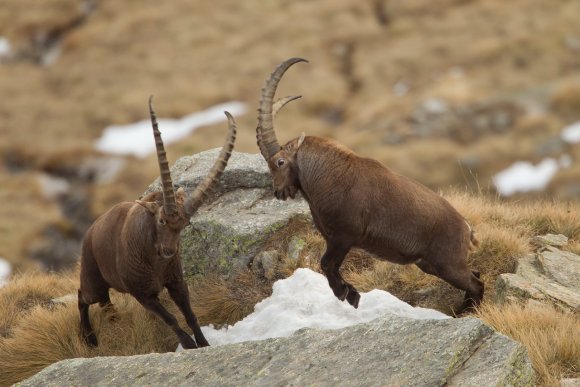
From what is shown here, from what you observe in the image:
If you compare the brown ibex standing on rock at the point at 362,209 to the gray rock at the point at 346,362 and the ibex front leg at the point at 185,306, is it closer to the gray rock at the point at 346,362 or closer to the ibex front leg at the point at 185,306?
the ibex front leg at the point at 185,306

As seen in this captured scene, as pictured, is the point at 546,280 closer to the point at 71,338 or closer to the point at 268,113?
the point at 268,113

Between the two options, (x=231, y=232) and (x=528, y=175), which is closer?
(x=231, y=232)

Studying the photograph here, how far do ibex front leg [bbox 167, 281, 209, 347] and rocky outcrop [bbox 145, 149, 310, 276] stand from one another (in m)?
1.29

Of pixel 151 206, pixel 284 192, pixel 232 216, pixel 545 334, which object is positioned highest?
pixel 151 206

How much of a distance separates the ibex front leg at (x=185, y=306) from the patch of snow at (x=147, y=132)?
1235 inches

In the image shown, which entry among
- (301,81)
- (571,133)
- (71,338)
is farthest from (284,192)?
(301,81)

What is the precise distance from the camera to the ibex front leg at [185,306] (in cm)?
884

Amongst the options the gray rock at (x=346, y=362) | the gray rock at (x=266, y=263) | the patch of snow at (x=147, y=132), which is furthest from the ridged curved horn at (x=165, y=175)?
the patch of snow at (x=147, y=132)

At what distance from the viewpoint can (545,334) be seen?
6.99 meters

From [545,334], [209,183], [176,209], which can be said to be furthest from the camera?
[209,183]

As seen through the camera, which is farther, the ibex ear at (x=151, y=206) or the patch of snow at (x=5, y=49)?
the patch of snow at (x=5, y=49)

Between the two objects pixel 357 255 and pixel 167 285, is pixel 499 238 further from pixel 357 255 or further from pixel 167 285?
pixel 167 285

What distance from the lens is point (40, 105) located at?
1896 inches

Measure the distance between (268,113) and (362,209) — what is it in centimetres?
150
